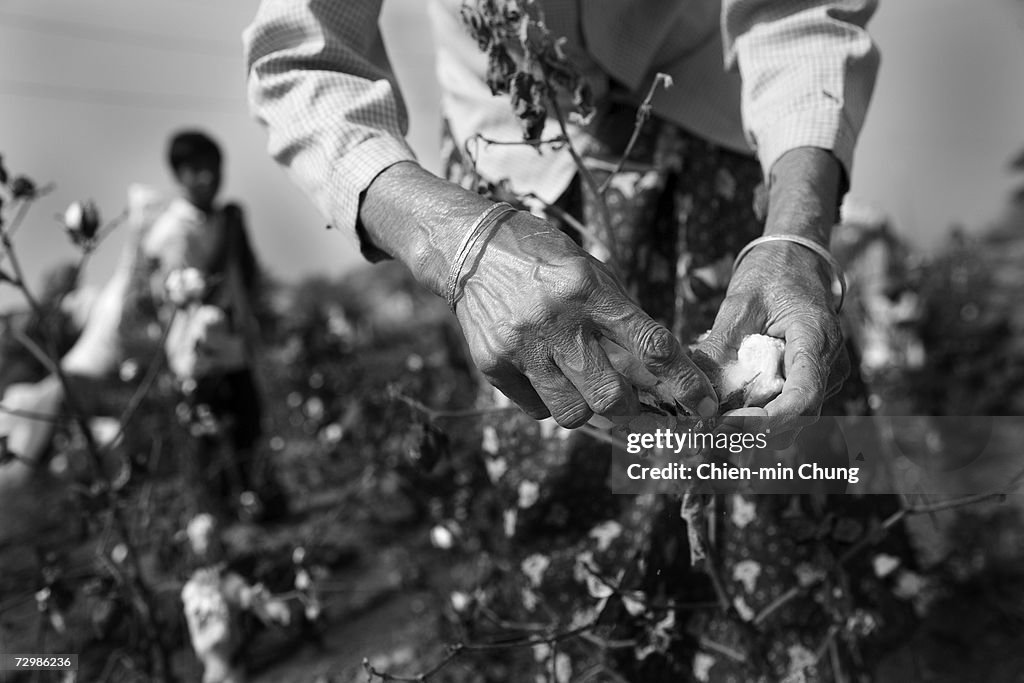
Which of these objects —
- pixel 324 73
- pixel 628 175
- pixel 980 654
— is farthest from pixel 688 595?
pixel 980 654

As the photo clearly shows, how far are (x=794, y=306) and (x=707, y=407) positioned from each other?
7.3 inches

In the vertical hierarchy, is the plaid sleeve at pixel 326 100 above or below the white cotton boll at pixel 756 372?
above

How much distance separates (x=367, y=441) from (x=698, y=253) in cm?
186

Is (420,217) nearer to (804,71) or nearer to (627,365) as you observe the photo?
(627,365)

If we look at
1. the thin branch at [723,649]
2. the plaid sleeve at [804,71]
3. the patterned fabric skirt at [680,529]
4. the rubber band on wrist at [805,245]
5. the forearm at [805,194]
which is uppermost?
the plaid sleeve at [804,71]

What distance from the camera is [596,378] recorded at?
2.83ft

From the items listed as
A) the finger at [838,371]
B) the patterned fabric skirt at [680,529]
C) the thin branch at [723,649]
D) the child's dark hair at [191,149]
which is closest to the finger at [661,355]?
the finger at [838,371]

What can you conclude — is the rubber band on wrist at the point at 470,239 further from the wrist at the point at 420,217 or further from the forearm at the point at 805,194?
the forearm at the point at 805,194

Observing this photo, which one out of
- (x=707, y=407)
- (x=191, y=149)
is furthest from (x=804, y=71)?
(x=191, y=149)

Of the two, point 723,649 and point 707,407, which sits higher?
point 707,407

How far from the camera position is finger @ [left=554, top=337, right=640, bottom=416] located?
0.86 m

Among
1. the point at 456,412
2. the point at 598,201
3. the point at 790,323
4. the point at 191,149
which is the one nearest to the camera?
the point at 790,323

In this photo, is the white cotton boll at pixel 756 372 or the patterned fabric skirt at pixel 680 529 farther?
the patterned fabric skirt at pixel 680 529

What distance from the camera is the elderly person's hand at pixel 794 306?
2.98 ft
